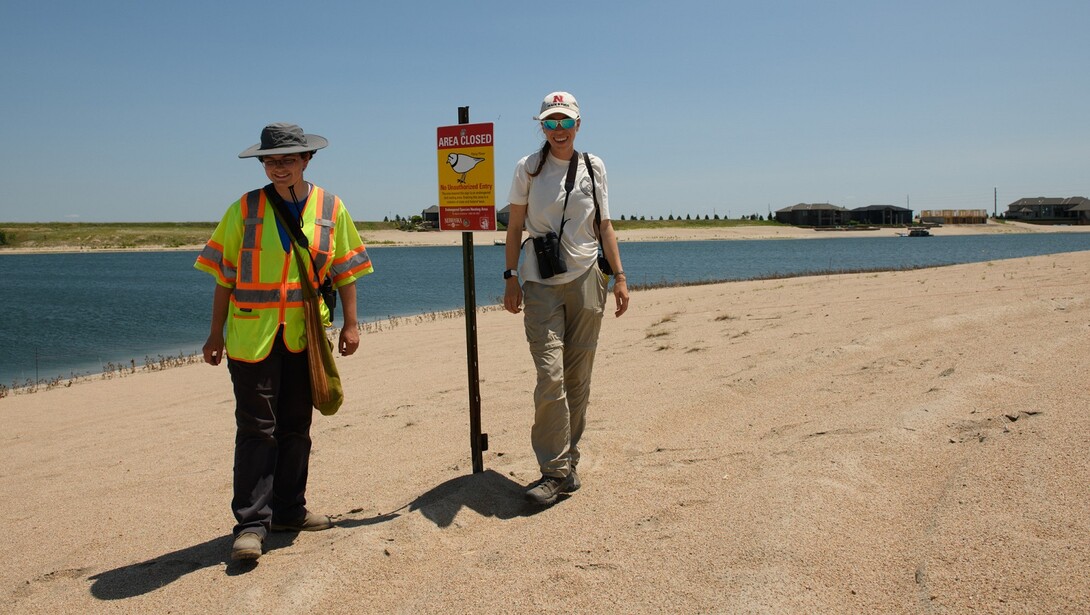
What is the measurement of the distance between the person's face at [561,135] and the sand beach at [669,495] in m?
1.87

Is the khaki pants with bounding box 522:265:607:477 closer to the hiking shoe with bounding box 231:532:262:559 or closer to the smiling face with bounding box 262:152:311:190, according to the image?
the smiling face with bounding box 262:152:311:190

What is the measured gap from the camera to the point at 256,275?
12.9 feet

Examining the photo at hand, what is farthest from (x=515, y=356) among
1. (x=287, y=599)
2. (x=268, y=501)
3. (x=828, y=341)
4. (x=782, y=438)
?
(x=287, y=599)

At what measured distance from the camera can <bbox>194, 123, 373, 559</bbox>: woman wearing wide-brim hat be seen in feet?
12.8

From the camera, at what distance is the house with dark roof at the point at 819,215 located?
132625 mm

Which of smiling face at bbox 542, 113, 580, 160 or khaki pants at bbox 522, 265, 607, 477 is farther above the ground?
smiling face at bbox 542, 113, 580, 160

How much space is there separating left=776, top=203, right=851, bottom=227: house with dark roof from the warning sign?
13501 cm

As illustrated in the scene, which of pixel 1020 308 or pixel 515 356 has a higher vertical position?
pixel 1020 308

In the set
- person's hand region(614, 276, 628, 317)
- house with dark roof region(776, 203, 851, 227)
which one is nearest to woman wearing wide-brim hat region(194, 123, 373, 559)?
person's hand region(614, 276, 628, 317)

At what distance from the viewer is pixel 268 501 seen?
13.2ft

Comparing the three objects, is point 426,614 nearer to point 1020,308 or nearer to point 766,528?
point 766,528

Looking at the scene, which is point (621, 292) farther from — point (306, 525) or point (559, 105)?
point (306, 525)

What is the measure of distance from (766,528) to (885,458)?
106 cm

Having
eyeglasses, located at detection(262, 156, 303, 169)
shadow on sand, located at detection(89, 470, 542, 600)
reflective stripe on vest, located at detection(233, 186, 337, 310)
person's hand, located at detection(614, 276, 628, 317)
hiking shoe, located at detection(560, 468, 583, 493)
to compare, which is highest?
eyeglasses, located at detection(262, 156, 303, 169)
